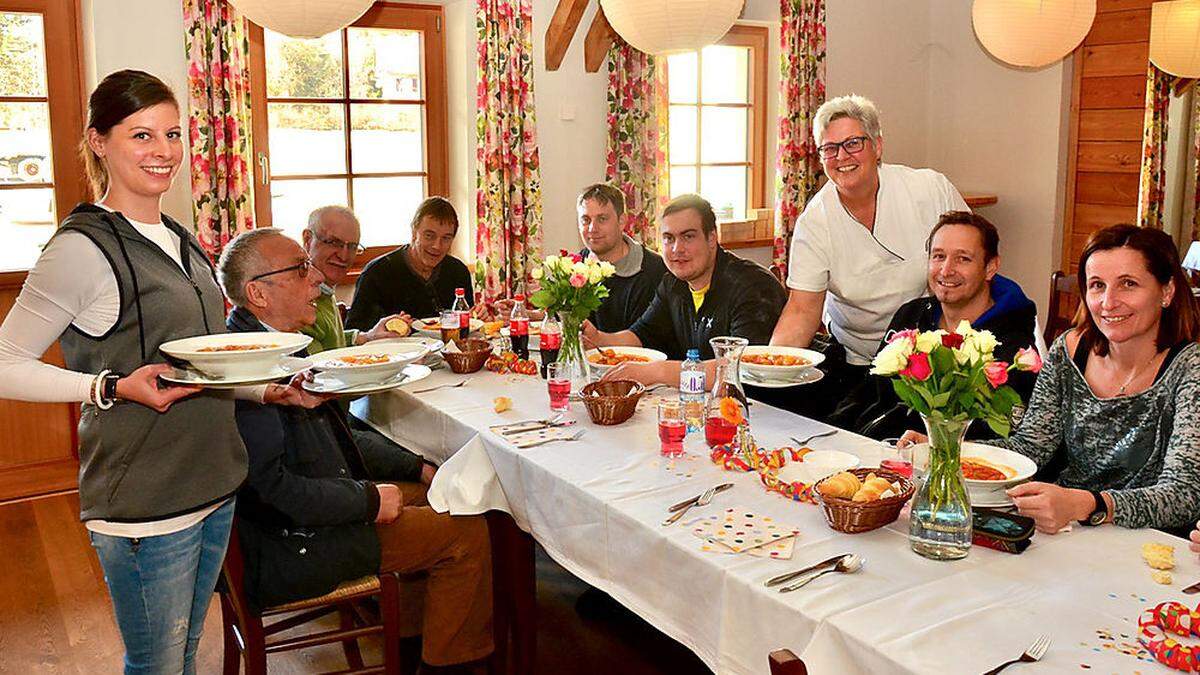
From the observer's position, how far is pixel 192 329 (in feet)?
6.36

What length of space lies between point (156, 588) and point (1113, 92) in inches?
236

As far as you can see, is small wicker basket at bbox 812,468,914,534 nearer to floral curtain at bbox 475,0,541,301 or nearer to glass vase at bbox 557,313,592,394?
glass vase at bbox 557,313,592,394

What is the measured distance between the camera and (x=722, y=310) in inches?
133

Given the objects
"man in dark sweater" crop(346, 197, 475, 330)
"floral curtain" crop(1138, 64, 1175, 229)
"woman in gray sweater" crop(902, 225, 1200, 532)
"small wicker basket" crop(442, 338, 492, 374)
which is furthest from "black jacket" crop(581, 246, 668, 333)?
"floral curtain" crop(1138, 64, 1175, 229)

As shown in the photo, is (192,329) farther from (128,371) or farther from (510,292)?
(510,292)

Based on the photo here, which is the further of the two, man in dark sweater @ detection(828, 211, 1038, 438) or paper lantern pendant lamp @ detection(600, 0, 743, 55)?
paper lantern pendant lamp @ detection(600, 0, 743, 55)

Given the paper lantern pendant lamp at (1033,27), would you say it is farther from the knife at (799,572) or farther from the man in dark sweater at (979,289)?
the knife at (799,572)

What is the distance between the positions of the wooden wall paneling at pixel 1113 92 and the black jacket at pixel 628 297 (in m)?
3.56

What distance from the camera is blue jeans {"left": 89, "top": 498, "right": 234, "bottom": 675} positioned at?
6.16 feet

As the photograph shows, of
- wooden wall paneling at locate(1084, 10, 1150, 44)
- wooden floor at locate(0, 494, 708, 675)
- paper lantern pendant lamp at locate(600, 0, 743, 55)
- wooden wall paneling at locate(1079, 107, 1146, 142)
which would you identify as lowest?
wooden floor at locate(0, 494, 708, 675)

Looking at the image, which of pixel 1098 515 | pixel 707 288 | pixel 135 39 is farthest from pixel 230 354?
pixel 135 39

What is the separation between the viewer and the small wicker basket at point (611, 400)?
2.59m

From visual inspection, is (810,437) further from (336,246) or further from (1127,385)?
(336,246)

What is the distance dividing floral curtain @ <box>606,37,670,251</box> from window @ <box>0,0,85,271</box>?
2559 millimetres
